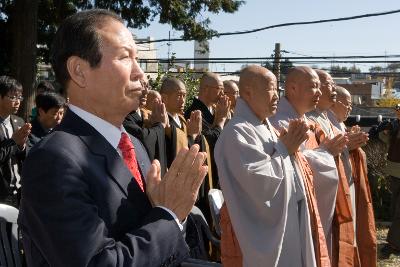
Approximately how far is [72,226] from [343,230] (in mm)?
3044

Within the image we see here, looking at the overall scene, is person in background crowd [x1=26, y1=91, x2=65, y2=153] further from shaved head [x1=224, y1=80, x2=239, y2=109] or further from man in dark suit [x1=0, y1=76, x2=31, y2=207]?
shaved head [x1=224, y1=80, x2=239, y2=109]

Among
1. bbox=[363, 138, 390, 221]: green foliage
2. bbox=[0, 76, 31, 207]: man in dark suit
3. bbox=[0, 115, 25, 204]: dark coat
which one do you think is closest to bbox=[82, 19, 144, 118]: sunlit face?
bbox=[0, 76, 31, 207]: man in dark suit

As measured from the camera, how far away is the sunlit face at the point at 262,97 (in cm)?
360

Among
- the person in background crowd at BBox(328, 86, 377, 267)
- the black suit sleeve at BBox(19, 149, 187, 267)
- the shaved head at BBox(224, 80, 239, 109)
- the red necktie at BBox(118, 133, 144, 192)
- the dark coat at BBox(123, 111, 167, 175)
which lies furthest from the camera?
the shaved head at BBox(224, 80, 239, 109)

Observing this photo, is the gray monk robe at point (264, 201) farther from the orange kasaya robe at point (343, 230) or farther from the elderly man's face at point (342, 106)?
the elderly man's face at point (342, 106)

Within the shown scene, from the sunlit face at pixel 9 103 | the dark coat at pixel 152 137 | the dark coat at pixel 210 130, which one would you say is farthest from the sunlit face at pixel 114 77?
the dark coat at pixel 210 130

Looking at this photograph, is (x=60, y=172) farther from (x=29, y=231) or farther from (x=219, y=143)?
(x=219, y=143)

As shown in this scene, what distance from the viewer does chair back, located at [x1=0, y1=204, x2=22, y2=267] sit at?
2.48 meters

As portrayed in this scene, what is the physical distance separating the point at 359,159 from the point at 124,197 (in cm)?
357

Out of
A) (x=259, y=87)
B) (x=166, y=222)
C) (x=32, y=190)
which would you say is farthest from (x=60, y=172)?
(x=259, y=87)

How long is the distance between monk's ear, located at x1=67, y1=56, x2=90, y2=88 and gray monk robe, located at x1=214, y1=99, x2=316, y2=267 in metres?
1.82

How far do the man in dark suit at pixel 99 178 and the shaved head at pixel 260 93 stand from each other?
1.99 m

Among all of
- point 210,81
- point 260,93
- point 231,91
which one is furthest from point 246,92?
point 231,91

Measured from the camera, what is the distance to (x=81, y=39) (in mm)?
1559
